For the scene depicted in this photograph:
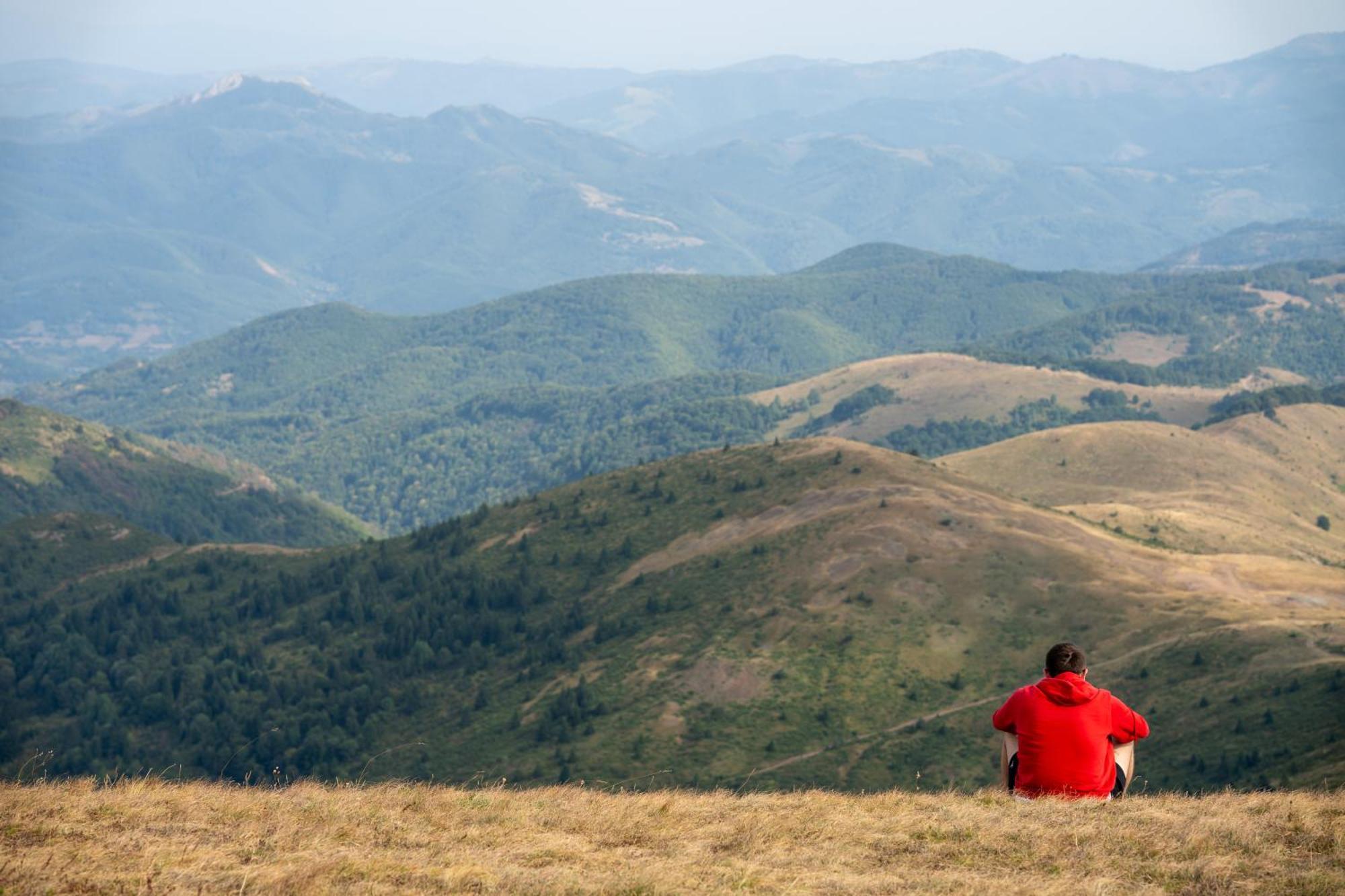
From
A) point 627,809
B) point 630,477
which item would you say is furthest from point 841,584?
point 627,809

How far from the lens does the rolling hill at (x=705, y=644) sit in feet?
313

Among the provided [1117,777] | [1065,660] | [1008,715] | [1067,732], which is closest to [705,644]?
[1117,777]

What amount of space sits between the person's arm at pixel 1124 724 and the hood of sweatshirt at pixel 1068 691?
61 cm

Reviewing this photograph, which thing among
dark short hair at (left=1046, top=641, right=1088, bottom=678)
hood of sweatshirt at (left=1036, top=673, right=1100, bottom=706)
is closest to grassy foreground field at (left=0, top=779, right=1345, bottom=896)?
hood of sweatshirt at (left=1036, top=673, right=1100, bottom=706)

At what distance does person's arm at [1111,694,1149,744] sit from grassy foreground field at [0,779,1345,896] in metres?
1.82

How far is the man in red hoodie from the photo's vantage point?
24.5 metres

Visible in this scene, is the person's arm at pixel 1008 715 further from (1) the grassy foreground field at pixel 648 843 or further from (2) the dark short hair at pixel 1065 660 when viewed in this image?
(1) the grassy foreground field at pixel 648 843

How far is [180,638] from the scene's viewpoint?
544 ft

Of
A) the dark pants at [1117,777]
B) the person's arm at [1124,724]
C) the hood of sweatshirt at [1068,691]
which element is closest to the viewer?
the hood of sweatshirt at [1068,691]

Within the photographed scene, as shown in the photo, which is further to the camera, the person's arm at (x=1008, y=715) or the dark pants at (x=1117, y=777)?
the dark pants at (x=1117, y=777)

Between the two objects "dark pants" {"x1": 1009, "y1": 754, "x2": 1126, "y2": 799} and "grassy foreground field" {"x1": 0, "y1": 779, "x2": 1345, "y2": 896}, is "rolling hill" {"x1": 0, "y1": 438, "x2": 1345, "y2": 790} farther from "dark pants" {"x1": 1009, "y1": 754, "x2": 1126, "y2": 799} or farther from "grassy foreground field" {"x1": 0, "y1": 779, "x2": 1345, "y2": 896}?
"grassy foreground field" {"x1": 0, "y1": 779, "x2": 1345, "y2": 896}

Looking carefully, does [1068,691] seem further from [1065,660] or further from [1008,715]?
[1008,715]

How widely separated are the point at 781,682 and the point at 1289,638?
125 feet

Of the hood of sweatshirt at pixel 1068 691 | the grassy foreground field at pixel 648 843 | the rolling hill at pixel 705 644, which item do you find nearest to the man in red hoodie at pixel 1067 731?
the hood of sweatshirt at pixel 1068 691
